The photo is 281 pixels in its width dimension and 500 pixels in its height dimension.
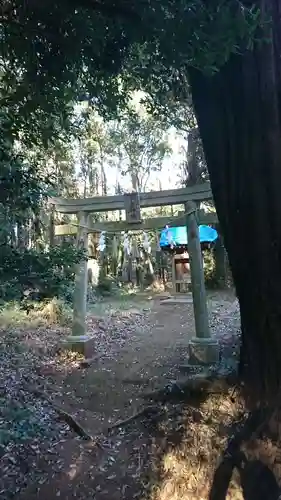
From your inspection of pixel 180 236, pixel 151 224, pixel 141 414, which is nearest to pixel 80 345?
pixel 151 224

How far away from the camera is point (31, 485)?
2803 mm

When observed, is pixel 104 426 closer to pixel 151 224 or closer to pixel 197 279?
pixel 197 279

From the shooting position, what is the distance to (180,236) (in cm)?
1016

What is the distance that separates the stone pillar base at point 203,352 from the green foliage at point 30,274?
3.13 m

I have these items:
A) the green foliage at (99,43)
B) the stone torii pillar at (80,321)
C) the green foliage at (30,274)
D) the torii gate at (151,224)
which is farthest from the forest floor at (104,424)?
the green foliage at (99,43)

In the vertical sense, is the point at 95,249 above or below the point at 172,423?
above

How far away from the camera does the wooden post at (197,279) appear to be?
17.7 feet

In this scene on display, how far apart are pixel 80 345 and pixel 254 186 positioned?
4.15 metres

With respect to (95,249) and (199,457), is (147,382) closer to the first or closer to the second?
(199,457)

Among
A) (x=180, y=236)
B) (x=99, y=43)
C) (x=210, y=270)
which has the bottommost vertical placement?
(x=210, y=270)

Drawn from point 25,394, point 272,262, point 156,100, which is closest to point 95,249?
point 25,394

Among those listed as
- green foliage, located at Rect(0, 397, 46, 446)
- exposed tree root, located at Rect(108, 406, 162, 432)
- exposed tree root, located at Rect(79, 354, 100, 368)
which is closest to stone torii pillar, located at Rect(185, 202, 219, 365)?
exposed tree root, located at Rect(79, 354, 100, 368)

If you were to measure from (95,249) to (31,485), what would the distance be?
31.9ft

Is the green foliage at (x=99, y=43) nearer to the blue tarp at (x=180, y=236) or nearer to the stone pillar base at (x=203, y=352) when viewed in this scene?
the stone pillar base at (x=203, y=352)
